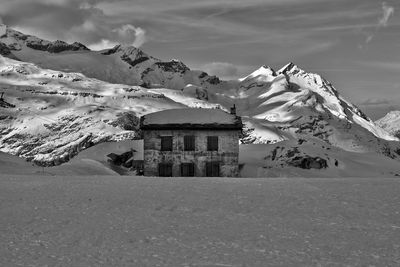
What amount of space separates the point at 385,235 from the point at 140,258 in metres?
6.99

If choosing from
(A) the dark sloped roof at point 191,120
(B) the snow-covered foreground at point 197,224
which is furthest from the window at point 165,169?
(B) the snow-covered foreground at point 197,224

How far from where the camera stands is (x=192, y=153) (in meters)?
57.6

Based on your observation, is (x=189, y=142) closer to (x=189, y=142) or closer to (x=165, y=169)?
(x=189, y=142)

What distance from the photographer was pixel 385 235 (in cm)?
1619

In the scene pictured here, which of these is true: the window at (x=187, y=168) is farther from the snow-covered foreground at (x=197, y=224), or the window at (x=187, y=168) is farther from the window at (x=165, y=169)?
the snow-covered foreground at (x=197, y=224)

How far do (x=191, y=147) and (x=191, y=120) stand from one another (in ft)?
9.02

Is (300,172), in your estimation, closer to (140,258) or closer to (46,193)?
(46,193)

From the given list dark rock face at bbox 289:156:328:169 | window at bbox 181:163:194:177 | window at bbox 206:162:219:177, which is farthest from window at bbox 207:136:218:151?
dark rock face at bbox 289:156:328:169

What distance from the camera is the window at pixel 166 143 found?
57.6 meters

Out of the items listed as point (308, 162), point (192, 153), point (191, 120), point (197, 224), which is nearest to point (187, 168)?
point (192, 153)

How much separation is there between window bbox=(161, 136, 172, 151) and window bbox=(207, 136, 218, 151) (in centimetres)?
374

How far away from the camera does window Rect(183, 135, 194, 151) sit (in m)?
57.6

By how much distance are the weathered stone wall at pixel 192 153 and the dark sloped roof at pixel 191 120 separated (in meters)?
0.64

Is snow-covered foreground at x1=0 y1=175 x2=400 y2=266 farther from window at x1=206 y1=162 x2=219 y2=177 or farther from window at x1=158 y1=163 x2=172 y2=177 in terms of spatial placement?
window at x1=206 y1=162 x2=219 y2=177
